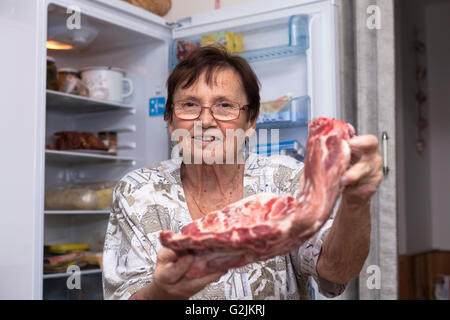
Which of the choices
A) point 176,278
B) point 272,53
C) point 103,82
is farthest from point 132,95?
point 176,278

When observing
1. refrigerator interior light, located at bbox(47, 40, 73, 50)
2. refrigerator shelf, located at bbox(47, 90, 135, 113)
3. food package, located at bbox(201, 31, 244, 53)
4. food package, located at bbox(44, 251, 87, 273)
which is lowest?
food package, located at bbox(44, 251, 87, 273)

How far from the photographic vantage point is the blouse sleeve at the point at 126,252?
101 centimetres

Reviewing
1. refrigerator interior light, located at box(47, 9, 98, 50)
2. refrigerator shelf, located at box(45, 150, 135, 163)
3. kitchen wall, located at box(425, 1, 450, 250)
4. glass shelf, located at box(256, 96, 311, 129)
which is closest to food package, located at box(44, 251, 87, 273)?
refrigerator shelf, located at box(45, 150, 135, 163)

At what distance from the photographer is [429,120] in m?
4.28

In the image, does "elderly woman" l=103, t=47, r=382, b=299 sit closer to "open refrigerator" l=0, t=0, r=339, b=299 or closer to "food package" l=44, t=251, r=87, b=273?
"open refrigerator" l=0, t=0, r=339, b=299

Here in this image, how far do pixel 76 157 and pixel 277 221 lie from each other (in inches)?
78.2

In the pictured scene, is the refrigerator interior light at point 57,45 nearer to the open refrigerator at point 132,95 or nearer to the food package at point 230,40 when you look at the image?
the open refrigerator at point 132,95

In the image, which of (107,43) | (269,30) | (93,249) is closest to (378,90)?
(269,30)

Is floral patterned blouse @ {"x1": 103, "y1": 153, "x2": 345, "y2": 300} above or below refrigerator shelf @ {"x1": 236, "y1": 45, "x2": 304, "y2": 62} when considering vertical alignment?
below

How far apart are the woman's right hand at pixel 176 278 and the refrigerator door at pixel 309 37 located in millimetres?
1369

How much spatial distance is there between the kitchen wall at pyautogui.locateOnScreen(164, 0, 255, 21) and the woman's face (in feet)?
5.62

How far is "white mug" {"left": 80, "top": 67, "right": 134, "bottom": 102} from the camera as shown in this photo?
2.46 meters

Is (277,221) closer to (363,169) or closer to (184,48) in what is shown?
(363,169)

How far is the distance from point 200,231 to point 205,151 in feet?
0.96
